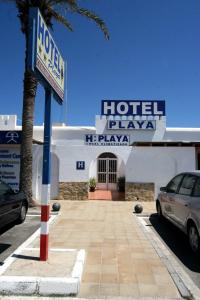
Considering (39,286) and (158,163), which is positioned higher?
(158,163)

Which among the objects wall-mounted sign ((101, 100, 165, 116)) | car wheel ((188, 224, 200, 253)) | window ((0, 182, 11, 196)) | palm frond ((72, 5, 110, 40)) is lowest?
car wheel ((188, 224, 200, 253))

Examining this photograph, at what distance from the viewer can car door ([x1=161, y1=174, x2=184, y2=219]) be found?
28.2 ft

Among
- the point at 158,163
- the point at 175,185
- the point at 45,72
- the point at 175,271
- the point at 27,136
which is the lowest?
the point at 175,271

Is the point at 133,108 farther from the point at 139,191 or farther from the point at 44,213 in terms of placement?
the point at 44,213

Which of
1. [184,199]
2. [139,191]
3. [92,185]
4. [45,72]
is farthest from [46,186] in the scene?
[92,185]

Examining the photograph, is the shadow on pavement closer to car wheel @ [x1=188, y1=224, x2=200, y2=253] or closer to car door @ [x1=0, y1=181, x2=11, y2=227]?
car wheel @ [x1=188, y1=224, x2=200, y2=253]

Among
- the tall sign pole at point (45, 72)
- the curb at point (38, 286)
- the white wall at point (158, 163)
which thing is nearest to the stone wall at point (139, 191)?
the white wall at point (158, 163)

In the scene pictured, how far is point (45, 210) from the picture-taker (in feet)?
18.9

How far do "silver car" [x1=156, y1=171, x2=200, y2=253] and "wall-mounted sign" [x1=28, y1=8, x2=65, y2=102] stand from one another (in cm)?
351

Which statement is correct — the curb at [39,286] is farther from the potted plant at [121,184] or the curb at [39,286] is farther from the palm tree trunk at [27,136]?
the potted plant at [121,184]

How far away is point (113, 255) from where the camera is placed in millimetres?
6648

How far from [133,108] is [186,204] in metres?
14.5

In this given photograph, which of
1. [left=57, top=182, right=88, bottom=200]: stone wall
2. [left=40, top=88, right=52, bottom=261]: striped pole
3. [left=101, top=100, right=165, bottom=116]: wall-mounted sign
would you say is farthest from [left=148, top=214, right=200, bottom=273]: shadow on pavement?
[left=101, top=100, right=165, bottom=116]: wall-mounted sign

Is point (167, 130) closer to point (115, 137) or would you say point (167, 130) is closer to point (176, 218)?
point (115, 137)
